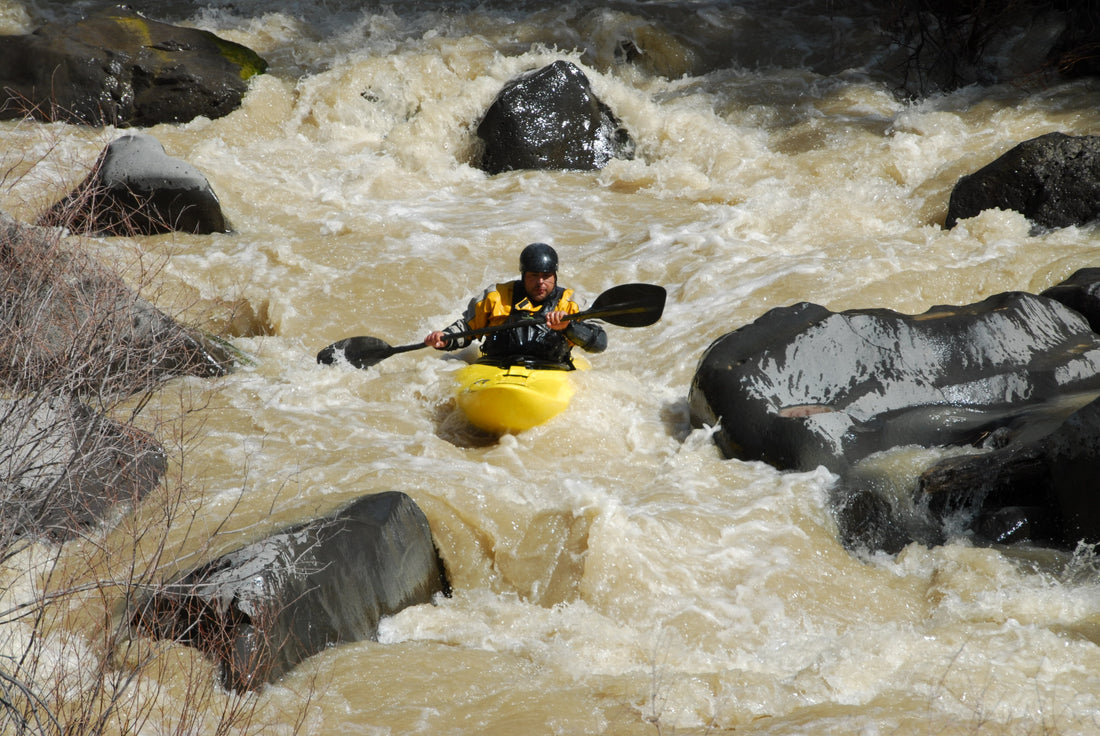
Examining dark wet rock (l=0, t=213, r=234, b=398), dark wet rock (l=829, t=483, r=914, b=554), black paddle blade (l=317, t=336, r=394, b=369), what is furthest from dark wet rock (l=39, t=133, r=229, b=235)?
dark wet rock (l=829, t=483, r=914, b=554)

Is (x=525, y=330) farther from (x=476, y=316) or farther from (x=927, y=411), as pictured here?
(x=927, y=411)

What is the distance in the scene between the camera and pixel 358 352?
530cm

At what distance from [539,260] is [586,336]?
46 cm

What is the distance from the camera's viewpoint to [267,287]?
610 centimetres

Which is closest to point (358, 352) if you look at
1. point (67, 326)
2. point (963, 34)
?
point (67, 326)

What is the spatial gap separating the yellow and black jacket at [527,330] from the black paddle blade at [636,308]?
0.29 feet

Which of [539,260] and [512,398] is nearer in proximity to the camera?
[512,398]

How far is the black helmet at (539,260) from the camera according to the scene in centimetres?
494

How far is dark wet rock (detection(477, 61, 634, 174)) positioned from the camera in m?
8.17

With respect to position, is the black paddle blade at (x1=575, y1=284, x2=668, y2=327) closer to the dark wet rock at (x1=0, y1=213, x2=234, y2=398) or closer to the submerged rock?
the submerged rock

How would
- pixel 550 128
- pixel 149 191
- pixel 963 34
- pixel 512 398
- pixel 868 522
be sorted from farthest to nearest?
pixel 963 34 < pixel 550 128 < pixel 149 191 < pixel 512 398 < pixel 868 522

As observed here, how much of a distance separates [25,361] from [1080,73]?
8.65 m

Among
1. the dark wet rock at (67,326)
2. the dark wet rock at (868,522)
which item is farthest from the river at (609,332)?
the dark wet rock at (67,326)

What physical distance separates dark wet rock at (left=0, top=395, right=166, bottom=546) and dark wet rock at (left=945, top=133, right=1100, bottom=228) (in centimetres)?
554
